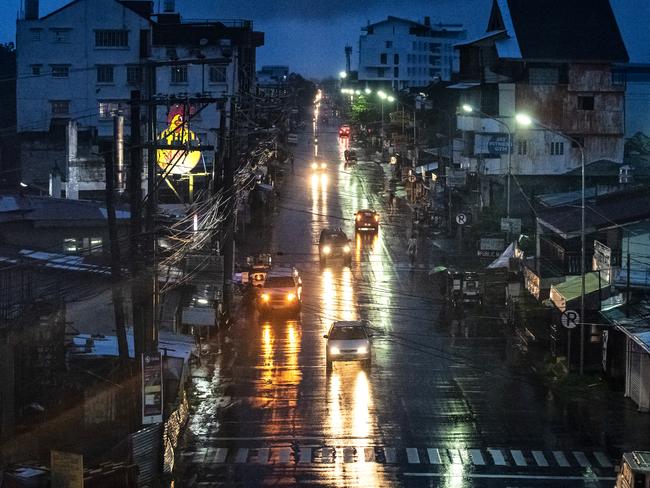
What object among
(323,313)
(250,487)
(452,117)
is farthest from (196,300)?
(452,117)

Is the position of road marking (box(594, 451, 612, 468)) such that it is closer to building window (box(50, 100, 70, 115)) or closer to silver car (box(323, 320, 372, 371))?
silver car (box(323, 320, 372, 371))

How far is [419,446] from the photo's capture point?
81.8 feet

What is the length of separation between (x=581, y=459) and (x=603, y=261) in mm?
12246

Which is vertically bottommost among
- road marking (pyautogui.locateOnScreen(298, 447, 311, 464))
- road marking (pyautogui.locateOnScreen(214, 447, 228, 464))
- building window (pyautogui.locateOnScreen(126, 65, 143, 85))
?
road marking (pyautogui.locateOnScreen(214, 447, 228, 464))

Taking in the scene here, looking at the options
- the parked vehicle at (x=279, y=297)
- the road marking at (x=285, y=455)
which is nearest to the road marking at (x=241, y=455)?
the road marking at (x=285, y=455)

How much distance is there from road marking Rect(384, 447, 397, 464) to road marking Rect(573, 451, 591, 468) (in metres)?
3.90

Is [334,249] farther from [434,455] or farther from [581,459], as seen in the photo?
[581,459]

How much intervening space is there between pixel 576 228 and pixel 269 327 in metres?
11.5

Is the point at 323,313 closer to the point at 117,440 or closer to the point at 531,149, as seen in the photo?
the point at 117,440

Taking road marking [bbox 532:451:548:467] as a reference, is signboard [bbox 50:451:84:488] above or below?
above

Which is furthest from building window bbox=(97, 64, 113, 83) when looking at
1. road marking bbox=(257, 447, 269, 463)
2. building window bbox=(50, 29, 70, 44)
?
road marking bbox=(257, 447, 269, 463)

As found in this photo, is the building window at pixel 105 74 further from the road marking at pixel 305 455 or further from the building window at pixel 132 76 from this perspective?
the road marking at pixel 305 455

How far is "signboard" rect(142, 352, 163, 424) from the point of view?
2309 centimetres

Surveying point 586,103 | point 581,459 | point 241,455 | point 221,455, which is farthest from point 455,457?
point 586,103
